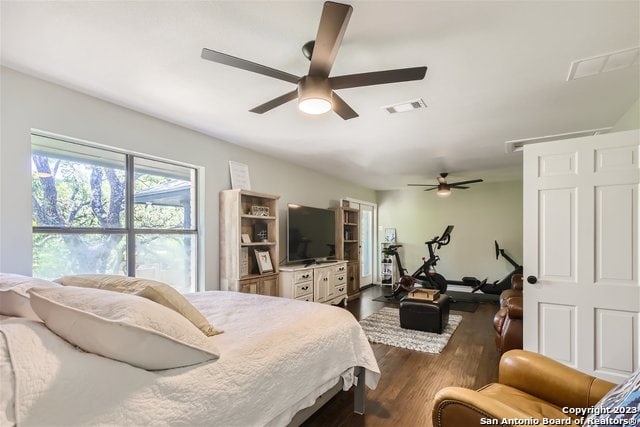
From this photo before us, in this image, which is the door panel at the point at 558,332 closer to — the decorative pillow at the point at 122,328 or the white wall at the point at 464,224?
the decorative pillow at the point at 122,328

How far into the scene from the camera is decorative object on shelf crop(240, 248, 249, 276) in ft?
12.5

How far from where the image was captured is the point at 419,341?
364cm

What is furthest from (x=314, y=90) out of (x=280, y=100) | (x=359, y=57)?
(x=359, y=57)

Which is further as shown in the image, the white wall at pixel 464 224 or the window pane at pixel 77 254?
the white wall at pixel 464 224

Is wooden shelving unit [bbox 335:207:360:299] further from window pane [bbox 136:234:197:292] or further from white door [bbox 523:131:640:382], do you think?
white door [bbox 523:131:640:382]

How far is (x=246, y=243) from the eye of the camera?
3.88 metres

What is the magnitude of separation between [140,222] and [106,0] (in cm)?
212

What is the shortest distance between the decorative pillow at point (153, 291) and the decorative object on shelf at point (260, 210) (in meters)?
2.48

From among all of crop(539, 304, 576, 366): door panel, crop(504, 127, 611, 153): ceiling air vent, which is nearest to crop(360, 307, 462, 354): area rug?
crop(539, 304, 576, 366): door panel

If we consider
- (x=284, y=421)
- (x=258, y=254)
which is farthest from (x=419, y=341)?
(x=284, y=421)

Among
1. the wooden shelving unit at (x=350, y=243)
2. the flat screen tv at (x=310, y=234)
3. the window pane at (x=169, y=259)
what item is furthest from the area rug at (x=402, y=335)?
the window pane at (x=169, y=259)

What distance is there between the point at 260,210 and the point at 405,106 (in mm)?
2397

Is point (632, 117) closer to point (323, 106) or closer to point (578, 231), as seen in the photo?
point (578, 231)

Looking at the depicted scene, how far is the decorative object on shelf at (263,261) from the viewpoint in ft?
13.5
